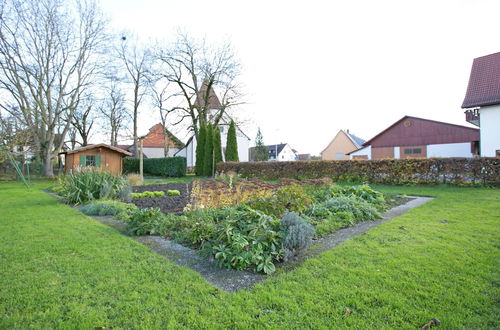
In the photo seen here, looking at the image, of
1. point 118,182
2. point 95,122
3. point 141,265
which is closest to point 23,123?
point 95,122

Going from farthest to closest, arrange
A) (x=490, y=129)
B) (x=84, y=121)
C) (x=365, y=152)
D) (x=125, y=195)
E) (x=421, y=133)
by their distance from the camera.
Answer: (x=84, y=121) → (x=365, y=152) → (x=421, y=133) → (x=490, y=129) → (x=125, y=195)

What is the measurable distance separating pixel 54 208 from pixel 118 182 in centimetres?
204

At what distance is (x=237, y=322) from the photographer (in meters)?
2.15

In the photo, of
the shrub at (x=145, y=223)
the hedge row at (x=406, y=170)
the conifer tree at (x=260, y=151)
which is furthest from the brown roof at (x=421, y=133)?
the shrub at (x=145, y=223)

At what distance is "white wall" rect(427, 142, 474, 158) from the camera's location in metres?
22.6

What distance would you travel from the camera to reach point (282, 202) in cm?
493

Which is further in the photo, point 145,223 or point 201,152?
point 201,152

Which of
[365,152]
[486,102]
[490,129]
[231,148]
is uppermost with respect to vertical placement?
[486,102]

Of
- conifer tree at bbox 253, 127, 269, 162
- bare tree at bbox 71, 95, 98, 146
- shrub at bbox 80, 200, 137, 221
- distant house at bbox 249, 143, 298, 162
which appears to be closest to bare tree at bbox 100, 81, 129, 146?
bare tree at bbox 71, 95, 98, 146

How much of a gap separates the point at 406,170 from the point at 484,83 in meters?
12.6

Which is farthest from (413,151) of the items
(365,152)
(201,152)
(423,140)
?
(201,152)

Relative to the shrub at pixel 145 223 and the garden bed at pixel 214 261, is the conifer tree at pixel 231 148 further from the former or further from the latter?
the shrub at pixel 145 223

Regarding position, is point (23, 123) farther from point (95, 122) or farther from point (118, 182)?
point (118, 182)

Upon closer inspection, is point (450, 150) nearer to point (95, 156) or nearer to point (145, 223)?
point (145, 223)
